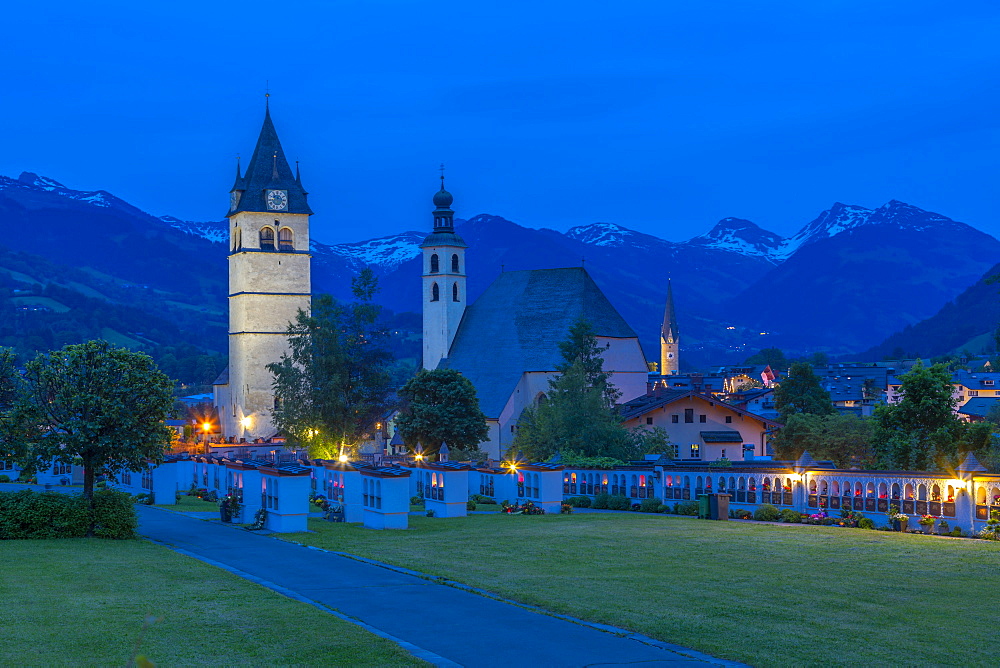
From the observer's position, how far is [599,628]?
53.5 feet

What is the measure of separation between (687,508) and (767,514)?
377 centimetres

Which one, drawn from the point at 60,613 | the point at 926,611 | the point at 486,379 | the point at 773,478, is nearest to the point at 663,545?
the point at 926,611

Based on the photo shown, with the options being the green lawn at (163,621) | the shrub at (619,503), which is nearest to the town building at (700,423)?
the shrub at (619,503)

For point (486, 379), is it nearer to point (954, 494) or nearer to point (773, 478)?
point (773, 478)

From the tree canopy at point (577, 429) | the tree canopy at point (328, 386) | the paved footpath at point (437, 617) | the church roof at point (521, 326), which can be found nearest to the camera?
the paved footpath at point (437, 617)

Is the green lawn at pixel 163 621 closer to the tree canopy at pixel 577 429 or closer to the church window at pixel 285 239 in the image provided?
the tree canopy at pixel 577 429

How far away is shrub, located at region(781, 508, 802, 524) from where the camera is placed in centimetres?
3491

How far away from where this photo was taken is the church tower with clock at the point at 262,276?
92938 mm

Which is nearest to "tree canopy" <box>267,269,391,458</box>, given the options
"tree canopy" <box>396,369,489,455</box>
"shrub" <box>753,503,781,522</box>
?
"tree canopy" <box>396,369,489,455</box>

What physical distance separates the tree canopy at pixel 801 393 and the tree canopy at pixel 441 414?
26334mm

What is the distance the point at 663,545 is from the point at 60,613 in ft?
47.2

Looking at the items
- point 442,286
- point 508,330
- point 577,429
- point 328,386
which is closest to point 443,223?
point 442,286

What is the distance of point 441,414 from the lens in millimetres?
64500

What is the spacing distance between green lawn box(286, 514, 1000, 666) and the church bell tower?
202ft
